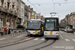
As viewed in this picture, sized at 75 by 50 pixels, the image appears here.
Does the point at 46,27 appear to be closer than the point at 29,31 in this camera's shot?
Yes

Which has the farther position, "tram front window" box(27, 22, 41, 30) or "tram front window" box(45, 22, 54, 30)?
"tram front window" box(27, 22, 41, 30)

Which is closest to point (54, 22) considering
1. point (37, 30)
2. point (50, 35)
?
point (50, 35)

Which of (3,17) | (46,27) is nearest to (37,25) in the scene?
(46,27)

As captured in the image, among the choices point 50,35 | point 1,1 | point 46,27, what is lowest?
point 50,35

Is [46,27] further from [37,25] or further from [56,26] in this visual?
[37,25]

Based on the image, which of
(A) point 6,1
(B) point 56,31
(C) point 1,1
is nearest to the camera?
(B) point 56,31

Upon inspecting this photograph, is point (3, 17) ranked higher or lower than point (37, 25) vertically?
higher

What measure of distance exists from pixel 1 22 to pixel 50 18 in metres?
17.9

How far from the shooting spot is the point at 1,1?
3206 cm

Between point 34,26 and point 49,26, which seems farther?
point 34,26

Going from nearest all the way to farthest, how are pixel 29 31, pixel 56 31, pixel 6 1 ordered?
pixel 56 31
pixel 29 31
pixel 6 1

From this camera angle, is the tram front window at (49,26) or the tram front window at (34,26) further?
the tram front window at (34,26)

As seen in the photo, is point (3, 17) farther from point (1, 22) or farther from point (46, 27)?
point (46, 27)

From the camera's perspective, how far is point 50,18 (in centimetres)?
1883
